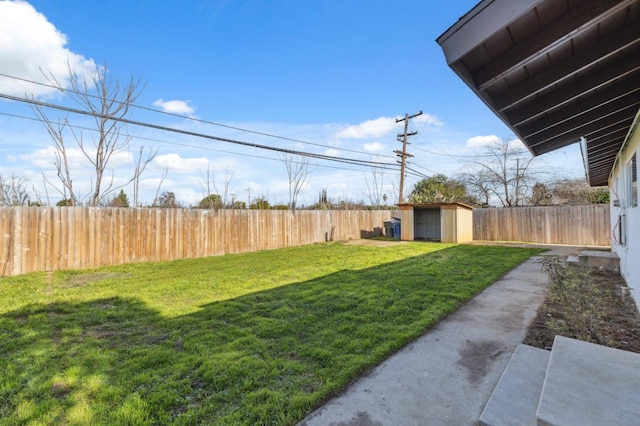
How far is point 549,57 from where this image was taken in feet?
6.79

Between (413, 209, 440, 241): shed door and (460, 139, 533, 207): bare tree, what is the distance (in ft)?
26.5

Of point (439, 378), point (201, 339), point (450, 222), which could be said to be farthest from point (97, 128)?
point (450, 222)

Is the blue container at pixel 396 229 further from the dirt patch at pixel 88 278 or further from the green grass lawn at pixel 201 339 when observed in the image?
the dirt patch at pixel 88 278

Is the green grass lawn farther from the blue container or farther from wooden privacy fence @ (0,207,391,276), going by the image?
the blue container

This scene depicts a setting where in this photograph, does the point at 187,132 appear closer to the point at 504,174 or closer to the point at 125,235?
the point at 125,235

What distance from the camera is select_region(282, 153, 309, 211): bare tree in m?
16.4

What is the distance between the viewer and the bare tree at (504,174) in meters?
20.0

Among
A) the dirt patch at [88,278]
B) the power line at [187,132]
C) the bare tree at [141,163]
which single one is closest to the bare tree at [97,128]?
the bare tree at [141,163]

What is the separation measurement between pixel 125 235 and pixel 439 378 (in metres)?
8.26

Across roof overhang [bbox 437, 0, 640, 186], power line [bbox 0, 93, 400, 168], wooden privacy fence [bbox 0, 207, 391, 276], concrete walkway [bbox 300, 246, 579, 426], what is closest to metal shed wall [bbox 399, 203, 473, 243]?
power line [bbox 0, 93, 400, 168]

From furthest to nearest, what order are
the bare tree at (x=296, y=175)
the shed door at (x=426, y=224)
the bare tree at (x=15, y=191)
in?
the bare tree at (x=296, y=175)
the shed door at (x=426, y=224)
the bare tree at (x=15, y=191)

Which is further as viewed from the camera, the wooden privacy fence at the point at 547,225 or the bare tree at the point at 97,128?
the wooden privacy fence at the point at 547,225

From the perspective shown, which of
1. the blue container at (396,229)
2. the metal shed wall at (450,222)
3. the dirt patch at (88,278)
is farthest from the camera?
the blue container at (396,229)

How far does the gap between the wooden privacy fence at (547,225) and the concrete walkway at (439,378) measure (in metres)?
10.6
